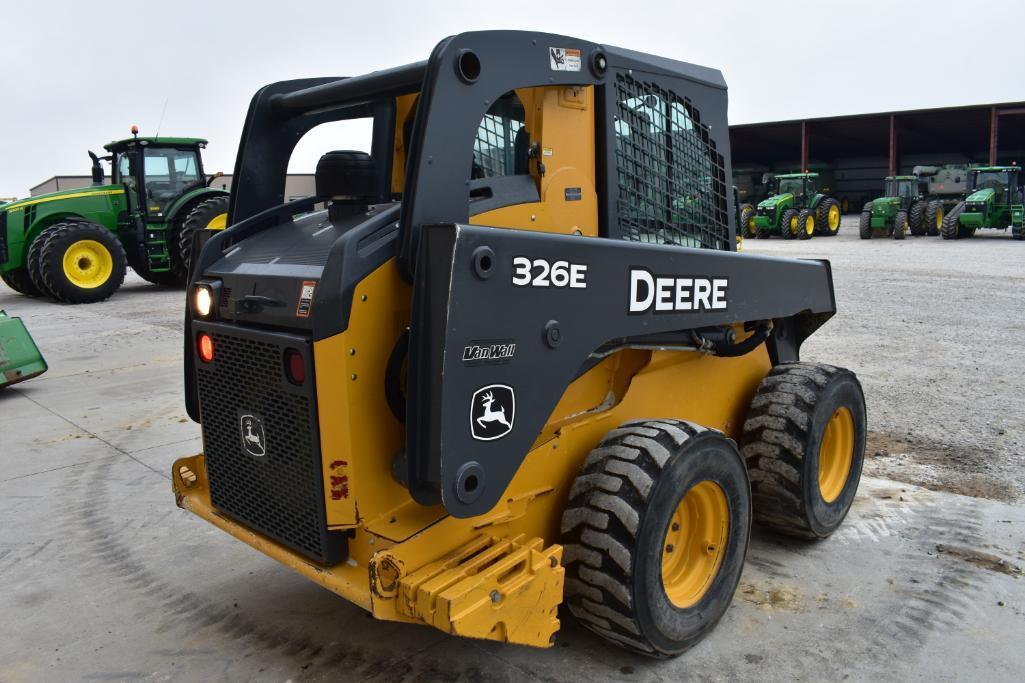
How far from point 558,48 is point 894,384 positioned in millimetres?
5212

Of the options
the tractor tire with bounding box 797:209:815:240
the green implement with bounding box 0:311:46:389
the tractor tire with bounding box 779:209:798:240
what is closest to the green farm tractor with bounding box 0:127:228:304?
the green implement with bounding box 0:311:46:389

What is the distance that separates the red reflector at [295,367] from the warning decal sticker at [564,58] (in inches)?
50.2

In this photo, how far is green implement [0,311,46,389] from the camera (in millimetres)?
7195

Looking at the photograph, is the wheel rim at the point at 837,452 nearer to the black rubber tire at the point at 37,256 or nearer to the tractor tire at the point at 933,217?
the black rubber tire at the point at 37,256

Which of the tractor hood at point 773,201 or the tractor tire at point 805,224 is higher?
the tractor hood at point 773,201

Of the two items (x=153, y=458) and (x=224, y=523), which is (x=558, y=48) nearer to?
(x=224, y=523)

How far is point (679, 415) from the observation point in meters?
3.48

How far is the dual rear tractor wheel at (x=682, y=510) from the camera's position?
270cm

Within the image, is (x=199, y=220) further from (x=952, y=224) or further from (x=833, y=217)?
(x=833, y=217)

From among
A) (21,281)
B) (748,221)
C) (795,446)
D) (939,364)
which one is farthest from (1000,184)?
(21,281)

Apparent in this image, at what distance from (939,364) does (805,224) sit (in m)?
20.1

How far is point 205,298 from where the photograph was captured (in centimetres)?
294

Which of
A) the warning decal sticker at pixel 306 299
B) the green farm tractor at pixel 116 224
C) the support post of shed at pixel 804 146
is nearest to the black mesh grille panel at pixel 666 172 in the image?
the warning decal sticker at pixel 306 299

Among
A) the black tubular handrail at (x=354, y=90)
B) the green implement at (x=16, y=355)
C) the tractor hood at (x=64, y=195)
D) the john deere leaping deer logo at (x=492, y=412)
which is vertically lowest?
the green implement at (x=16, y=355)
